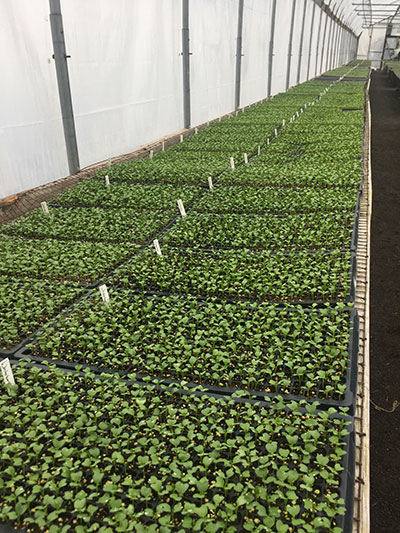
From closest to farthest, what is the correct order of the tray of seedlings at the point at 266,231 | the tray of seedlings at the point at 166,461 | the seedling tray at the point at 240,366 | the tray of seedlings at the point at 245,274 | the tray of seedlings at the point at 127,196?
the tray of seedlings at the point at 166,461 < the seedling tray at the point at 240,366 < the tray of seedlings at the point at 245,274 < the tray of seedlings at the point at 266,231 < the tray of seedlings at the point at 127,196

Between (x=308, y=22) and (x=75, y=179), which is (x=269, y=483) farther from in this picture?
(x=308, y=22)

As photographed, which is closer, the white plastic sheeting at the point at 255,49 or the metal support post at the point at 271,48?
the white plastic sheeting at the point at 255,49

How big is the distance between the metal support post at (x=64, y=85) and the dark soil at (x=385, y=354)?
5.61 metres

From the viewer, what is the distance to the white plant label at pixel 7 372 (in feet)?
9.29

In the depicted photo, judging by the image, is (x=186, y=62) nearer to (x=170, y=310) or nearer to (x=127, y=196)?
(x=127, y=196)

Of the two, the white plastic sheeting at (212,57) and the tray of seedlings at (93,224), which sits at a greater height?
the white plastic sheeting at (212,57)

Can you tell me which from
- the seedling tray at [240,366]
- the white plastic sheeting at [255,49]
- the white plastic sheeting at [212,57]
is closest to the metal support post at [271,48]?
the white plastic sheeting at [255,49]

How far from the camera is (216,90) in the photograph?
49.1 ft

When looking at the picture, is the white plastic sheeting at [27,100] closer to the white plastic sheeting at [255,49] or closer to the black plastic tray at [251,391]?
the black plastic tray at [251,391]

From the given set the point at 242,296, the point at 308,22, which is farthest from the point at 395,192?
the point at 308,22

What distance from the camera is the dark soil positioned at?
3.44 meters

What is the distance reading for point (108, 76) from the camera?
8.85 metres

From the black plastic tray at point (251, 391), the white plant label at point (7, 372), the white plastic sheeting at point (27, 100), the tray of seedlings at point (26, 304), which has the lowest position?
the tray of seedlings at point (26, 304)

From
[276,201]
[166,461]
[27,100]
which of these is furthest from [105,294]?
[27,100]
